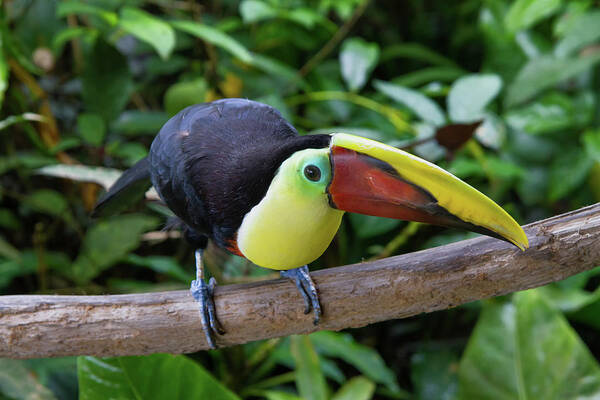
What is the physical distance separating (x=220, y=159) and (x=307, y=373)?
69 centimetres

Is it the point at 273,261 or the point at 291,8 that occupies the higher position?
the point at 291,8

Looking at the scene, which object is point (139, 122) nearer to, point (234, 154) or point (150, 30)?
point (150, 30)

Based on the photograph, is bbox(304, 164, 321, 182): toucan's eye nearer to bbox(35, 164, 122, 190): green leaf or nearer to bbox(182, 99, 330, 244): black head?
bbox(182, 99, 330, 244): black head

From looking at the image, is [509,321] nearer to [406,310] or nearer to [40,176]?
[406,310]

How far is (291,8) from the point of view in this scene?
2.13 m

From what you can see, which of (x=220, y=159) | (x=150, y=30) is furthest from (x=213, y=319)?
(x=150, y=30)

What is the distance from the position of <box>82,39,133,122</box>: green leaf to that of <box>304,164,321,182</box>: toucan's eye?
1.12 m

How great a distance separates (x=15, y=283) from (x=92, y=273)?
1.72ft


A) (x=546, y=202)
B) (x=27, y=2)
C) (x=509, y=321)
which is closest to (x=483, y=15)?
(x=546, y=202)

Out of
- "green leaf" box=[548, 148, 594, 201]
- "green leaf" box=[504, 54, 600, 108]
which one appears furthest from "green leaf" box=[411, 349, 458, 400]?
"green leaf" box=[504, 54, 600, 108]

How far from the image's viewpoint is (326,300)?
3.30 ft

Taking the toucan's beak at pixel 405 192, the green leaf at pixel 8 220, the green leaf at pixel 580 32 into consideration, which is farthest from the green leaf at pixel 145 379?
the green leaf at pixel 580 32

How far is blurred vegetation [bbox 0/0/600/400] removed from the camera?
1.47m

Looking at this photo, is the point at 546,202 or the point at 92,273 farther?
the point at 546,202
